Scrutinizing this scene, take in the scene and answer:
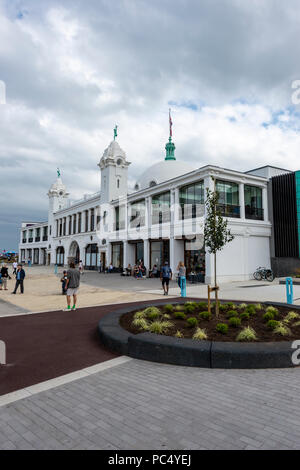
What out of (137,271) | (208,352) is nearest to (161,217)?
(137,271)

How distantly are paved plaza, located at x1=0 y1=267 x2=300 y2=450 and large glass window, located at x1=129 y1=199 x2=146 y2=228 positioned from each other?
1043 inches

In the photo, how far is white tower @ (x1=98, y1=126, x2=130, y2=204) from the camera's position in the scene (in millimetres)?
38628

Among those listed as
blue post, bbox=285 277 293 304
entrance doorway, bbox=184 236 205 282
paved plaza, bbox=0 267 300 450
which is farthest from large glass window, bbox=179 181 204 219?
paved plaza, bbox=0 267 300 450

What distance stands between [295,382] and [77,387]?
10.2 ft

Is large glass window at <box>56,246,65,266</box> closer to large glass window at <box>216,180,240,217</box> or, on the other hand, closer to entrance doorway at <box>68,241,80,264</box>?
entrance doorway at <box>68,241,80,264</box>

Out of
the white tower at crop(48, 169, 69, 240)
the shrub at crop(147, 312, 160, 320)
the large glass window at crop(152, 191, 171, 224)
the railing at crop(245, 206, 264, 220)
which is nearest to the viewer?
the shrub at crop(147, 312, 160, 320)

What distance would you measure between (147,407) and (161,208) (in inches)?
1010

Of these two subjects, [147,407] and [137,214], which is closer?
[147,407]

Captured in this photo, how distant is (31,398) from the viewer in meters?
3.68

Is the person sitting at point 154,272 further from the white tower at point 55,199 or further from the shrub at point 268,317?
the white tower at point 55,199

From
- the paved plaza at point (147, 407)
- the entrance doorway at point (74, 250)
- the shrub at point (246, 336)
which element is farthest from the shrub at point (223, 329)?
the entrance doorway at point (74, 250)

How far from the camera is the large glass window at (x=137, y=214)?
3149cm

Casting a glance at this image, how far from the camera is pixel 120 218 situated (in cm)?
3622

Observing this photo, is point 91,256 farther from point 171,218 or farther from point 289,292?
point 289,292
